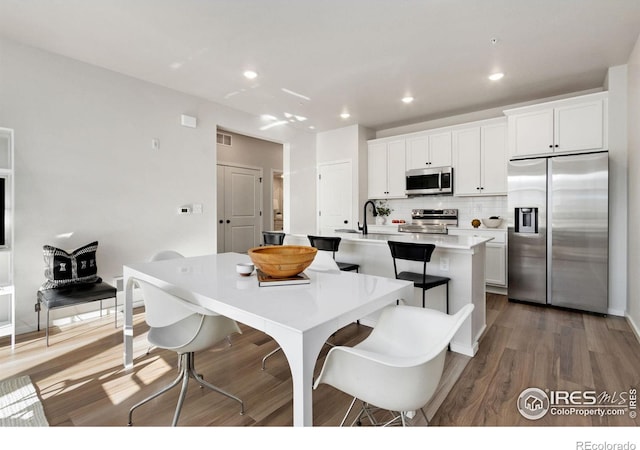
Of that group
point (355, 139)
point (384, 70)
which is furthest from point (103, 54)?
point (355, 139)

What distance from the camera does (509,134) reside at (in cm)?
412

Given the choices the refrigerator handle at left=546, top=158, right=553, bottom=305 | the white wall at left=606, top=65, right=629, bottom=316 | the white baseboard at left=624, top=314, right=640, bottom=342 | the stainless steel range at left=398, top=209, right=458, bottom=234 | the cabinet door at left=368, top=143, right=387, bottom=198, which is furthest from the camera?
the cabinet door at left=368, top=143, right=387, bottom=198

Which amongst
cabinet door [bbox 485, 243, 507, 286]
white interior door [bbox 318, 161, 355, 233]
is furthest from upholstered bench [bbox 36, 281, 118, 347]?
cabinet door [bbox 485, 243, 507, 286]

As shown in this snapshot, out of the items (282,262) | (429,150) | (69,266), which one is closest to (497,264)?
(429,150)

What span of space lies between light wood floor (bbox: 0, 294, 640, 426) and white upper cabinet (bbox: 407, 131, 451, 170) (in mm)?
2702

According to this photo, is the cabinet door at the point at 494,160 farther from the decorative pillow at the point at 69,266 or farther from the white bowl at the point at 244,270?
the decorative pillow at the point at 69,266

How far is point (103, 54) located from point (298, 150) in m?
3.24

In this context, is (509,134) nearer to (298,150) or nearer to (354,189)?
(354,189)

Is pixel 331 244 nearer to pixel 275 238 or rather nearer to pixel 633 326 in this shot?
pixel 275 238

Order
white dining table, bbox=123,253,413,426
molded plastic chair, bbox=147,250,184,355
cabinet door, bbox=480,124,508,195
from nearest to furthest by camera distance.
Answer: white dining table, bbox=123,253,413,426
molded plastic chair, bbox=147,250,184,355
cabinet door, bbox=480,124,508,195

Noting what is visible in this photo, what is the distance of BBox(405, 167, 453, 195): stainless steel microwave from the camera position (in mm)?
4926

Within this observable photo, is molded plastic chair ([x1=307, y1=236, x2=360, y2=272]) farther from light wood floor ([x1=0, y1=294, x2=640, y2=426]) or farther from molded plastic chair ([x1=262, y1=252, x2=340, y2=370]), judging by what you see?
molded plastic chair ([x1=262, y1=252, x2=340, y2=370])

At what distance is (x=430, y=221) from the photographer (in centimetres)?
533

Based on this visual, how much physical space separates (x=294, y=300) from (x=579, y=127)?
4067 millimetres
